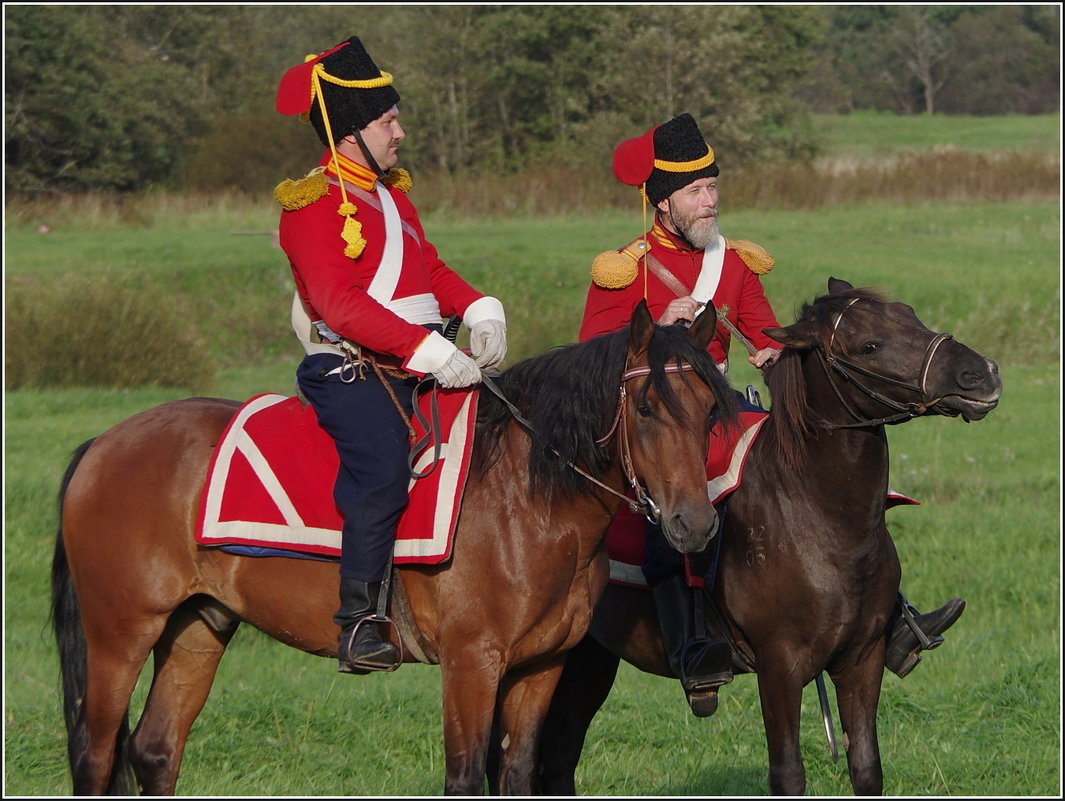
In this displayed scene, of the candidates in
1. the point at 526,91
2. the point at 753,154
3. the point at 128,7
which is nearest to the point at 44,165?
the point at 128,7

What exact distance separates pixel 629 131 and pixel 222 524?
29.7 metres

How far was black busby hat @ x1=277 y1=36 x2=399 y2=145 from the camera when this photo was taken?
5105 millimetres

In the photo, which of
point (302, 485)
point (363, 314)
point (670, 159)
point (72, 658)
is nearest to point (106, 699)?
point (72, 658)

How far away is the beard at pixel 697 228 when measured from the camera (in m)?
5.88

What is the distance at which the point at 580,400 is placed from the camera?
4680 millimetres

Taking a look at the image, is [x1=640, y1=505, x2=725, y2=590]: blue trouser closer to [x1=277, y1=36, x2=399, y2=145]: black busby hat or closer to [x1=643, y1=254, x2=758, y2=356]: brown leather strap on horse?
A: [x1=643, y1=254, x2=758, y2=356]: brown leather strap on horse

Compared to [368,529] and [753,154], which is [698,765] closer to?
[368,529]

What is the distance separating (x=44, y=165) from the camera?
3228 cm

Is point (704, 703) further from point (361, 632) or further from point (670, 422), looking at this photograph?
point (670, 422)

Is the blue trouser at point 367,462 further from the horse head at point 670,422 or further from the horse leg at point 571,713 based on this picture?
the horse leg at point 571,713

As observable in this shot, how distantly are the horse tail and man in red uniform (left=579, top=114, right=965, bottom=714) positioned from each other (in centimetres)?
218

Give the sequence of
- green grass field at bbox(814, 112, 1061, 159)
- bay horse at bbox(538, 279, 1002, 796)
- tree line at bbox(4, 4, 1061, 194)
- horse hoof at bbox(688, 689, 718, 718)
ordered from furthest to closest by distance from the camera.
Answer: green grass field at bbox(814, 112, 1061, 159)
tree line at bbox(4, 4, 1061, 194)
horse hoof at bbox(688, 689, 718, 718)
bay horse at bbox(538, 279, 1002, 796)

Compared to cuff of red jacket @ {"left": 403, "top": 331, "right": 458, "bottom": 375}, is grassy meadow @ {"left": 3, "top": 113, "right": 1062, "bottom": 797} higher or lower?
lower

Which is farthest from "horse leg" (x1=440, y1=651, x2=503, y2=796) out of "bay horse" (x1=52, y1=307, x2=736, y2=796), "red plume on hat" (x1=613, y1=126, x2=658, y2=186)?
"red plume on hat" (x1=613, y1=126, x2=658, y2=186)
